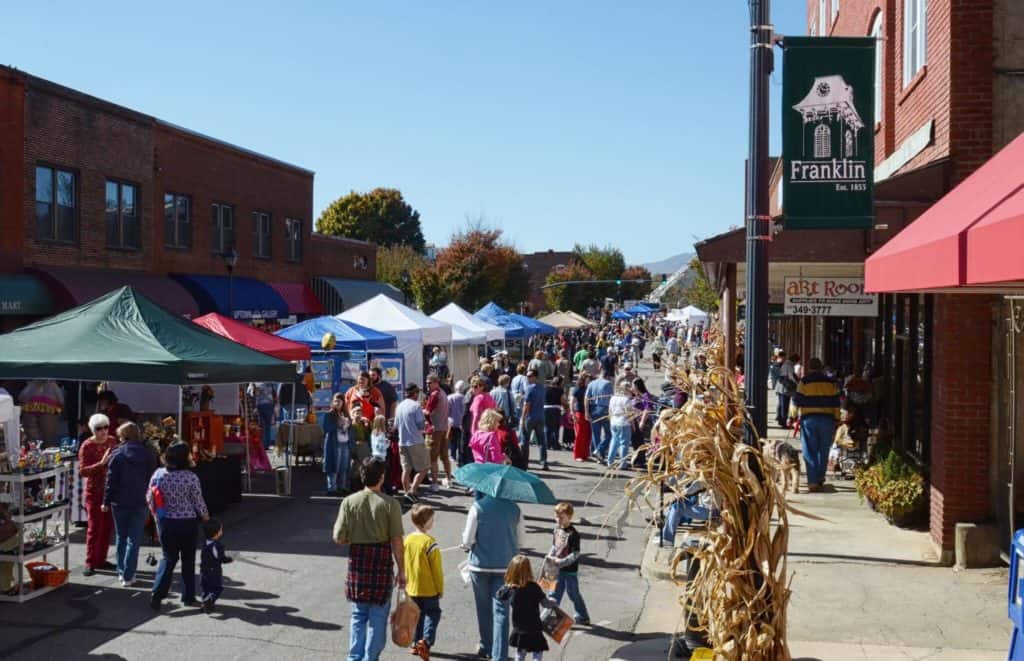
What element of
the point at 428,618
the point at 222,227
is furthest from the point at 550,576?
the point at 222,227

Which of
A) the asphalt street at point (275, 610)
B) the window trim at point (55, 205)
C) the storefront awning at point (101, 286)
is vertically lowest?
the asphalt street at point (275, 610)

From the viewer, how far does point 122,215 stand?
91.2 feet

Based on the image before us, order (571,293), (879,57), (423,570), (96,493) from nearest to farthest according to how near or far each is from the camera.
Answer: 1. (423,570)
2. (96,493)
3. (879,57)
4. (571,293)

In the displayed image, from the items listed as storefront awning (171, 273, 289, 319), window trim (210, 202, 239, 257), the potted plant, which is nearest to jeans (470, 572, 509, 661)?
the potted plant

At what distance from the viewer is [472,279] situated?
51781 millimetres

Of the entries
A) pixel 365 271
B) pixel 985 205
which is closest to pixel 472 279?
pixel 365 271

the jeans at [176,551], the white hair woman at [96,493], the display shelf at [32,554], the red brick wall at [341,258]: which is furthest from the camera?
the red brick wall at [341,258]

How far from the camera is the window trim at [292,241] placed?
38.9 meters

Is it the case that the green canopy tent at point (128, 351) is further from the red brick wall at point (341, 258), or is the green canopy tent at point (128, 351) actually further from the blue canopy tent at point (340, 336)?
the red brick wall at point (341, 258)

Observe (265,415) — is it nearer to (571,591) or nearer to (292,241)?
(571,591)

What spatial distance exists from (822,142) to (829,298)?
171 inches

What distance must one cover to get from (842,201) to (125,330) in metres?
9.14

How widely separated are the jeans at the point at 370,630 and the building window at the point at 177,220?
2472 centimetres

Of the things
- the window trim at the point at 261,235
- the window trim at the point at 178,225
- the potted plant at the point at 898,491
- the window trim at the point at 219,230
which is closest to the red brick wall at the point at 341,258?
the window trim at the point at 261,235
